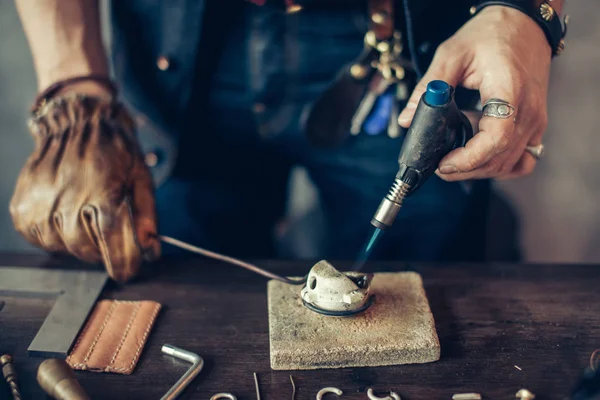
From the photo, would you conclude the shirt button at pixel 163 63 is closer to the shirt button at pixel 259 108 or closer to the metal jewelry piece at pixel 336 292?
the shirt button at pixel 259 108

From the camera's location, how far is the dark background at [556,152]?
168cm

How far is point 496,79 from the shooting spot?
82 cm

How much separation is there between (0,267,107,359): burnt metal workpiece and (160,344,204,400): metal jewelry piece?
0.13 m

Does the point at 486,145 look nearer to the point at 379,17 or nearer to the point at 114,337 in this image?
the point at 379,17

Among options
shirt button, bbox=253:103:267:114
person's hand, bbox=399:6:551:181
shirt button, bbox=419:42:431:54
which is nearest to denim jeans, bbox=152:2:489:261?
shirt button, bbox=253:103:267:114

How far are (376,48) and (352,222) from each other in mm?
371

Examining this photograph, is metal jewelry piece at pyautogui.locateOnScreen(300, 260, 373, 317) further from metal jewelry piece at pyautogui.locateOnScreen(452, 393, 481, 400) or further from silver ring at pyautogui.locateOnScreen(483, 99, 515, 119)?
silver ring at pyautogui.locateOnScreen(483, 99, 515, 119)

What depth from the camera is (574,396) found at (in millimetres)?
592

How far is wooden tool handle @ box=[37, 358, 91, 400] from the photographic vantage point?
0.68 m

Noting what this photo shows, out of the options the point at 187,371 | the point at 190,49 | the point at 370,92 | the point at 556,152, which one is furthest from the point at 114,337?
the point at 556,152

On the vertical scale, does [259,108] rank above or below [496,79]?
below

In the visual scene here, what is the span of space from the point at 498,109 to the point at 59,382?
24.6 inches

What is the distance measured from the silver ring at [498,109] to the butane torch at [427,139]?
0.04m

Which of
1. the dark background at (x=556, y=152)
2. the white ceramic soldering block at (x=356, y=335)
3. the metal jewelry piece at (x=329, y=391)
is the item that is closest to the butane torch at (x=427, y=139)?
the white ceramic soldering block at (x=356, y=335)
